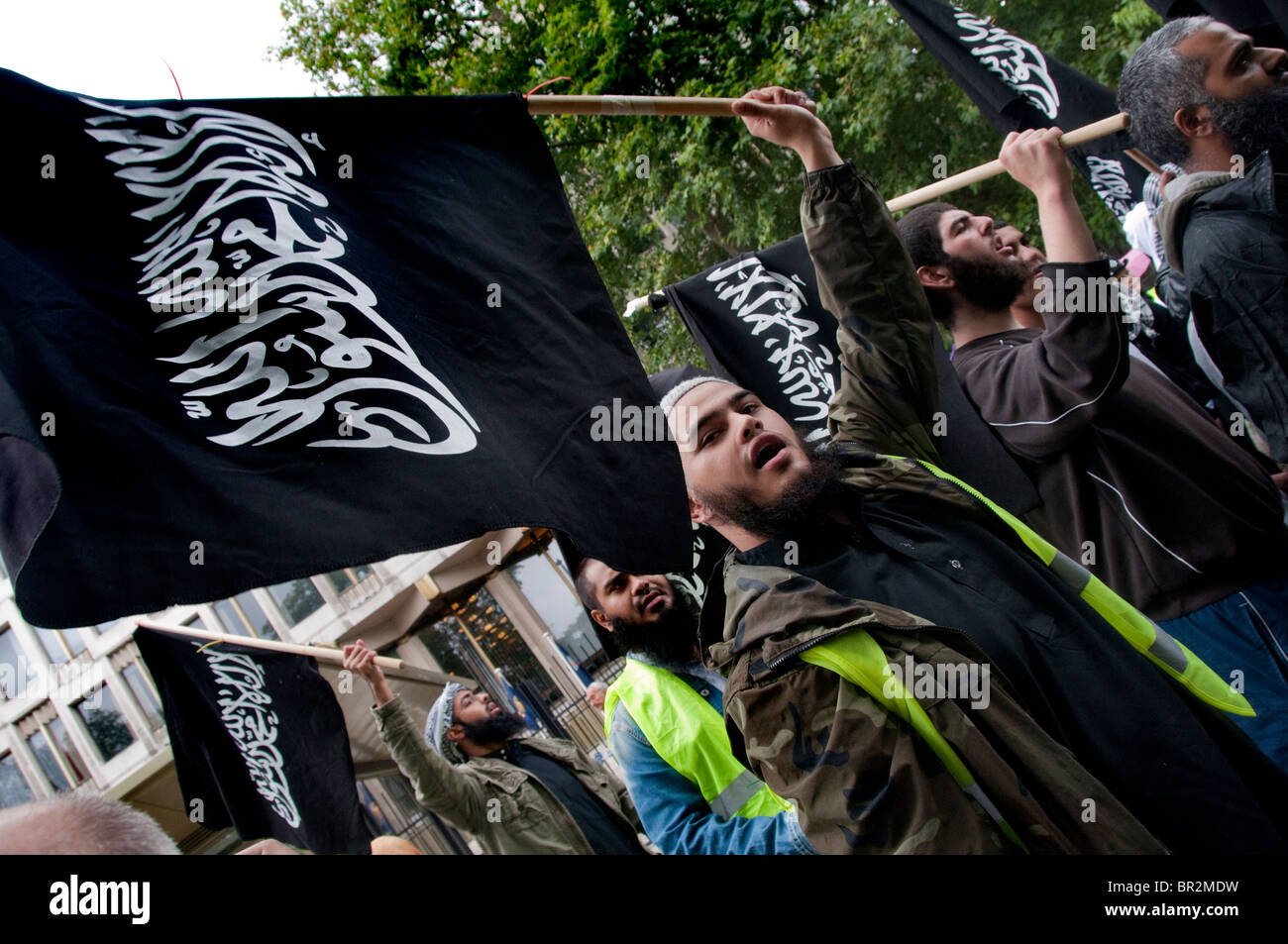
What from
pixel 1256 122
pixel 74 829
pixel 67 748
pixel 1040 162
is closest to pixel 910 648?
pixel 74 829

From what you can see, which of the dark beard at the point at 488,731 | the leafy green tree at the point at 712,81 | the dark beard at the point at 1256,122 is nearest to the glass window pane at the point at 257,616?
the leafy green tree at the point at 712,81

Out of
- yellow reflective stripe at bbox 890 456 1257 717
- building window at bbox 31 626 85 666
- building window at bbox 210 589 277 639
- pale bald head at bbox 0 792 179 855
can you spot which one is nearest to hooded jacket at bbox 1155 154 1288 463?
yellow reflective stripe at bbox 890 456 1257 717

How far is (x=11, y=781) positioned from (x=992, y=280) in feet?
98.9

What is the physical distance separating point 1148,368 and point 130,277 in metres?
3.06

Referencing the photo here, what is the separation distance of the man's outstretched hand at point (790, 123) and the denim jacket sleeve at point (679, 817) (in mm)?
2101

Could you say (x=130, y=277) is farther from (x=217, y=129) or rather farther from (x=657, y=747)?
(x=657, y=747)

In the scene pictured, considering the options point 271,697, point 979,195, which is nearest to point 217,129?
point 271,697

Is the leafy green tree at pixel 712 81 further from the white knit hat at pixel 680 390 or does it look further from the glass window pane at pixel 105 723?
the glass window pane at pixel 105 723

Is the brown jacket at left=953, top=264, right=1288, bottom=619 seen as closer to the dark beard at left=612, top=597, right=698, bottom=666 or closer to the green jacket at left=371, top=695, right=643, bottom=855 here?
the dark beard at left=612, top=597, right=698, bottom=666

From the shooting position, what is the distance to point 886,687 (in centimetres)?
155

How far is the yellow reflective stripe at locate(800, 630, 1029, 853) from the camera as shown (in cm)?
152

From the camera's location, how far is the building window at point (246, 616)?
75.7ft

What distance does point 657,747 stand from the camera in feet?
9.80

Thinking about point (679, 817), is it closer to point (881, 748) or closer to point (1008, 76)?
point (881, 748)
